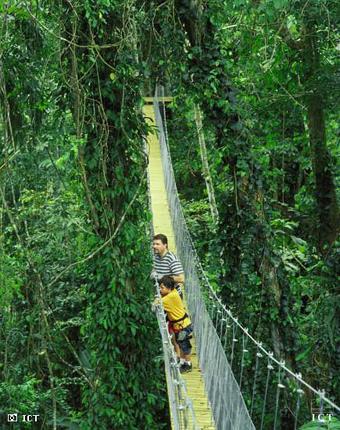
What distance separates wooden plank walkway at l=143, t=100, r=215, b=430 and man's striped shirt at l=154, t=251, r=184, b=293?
410mm

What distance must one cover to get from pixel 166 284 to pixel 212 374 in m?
0.63

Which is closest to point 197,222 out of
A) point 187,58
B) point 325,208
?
point 325,208

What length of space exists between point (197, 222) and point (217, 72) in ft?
10.1

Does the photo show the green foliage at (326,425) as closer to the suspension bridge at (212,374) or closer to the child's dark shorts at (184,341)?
the suspension bridge at (212,374)

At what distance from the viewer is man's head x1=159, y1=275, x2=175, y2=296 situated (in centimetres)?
384

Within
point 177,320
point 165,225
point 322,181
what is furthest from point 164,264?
point 322,181

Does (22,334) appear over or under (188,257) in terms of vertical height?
under

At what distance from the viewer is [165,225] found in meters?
5.20

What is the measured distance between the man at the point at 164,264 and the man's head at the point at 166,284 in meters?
0.11

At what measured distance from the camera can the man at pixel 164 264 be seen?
4012 millimetres

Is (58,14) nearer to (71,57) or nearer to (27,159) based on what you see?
(71,57)

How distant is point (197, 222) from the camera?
7.47m

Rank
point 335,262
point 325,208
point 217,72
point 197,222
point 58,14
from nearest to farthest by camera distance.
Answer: point 58,14, point 217,72, point 335,262, point 325,208, point 197,222

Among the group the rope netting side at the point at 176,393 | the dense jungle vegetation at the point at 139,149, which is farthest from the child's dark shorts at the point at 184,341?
the dense jungle vegetation at the point at 139,149
